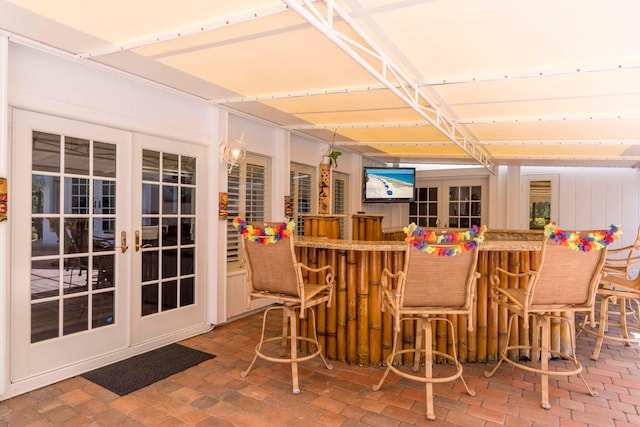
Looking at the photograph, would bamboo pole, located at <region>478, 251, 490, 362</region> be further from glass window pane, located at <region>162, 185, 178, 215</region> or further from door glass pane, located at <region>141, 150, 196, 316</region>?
glass window pane, located at <region>162, 185, 178, 215</region>

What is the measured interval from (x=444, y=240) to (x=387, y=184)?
538 cm

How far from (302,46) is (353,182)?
4.93 m

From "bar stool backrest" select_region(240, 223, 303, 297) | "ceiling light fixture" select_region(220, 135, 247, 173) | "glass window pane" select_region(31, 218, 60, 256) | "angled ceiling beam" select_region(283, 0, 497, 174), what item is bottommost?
"bar stool backrest" select_region(240, 223, 303, 297)

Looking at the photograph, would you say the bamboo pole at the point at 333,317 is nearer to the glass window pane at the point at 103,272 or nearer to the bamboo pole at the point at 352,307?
the bamboo pole at the point at 352,307

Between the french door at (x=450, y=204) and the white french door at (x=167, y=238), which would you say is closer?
the white french door at (x=167, y=238)

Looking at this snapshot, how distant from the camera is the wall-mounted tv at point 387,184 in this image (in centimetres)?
771

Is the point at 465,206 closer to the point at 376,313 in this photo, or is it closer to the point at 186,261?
the point at 376,313

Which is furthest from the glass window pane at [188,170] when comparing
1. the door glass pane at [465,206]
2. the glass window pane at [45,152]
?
the door glass pane at [465,206]

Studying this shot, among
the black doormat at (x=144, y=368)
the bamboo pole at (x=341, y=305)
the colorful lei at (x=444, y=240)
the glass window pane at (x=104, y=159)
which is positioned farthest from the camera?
the bamboo pole at (x=341, y=305)

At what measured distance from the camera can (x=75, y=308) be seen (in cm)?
320

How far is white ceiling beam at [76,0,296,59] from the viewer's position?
7.20 feet

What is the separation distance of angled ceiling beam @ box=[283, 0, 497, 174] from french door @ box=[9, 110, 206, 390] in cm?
221

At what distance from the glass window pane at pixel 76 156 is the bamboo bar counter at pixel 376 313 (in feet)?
6.13

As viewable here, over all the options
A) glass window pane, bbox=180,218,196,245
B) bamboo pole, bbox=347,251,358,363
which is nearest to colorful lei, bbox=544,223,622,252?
bamboo pole, bbox=347,251,358,363
